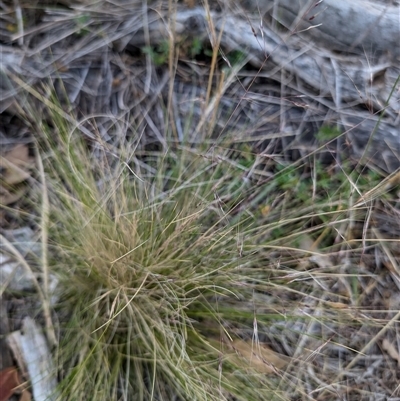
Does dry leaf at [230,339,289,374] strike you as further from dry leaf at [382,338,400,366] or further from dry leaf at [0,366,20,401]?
dry leaf at [0,366,20,401]

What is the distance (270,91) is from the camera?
1.36 metres

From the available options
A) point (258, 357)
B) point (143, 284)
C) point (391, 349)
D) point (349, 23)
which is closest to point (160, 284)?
point (143, 284)

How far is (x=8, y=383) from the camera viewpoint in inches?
40.4

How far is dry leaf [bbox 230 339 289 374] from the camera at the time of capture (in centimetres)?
104

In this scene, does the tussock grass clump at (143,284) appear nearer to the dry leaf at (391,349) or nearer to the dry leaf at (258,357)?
the dry leaf at (258,357)

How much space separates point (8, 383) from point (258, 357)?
0.51m

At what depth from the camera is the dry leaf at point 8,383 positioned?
1.02 metres

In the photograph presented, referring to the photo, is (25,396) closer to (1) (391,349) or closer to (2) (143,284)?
(2) (143,284)

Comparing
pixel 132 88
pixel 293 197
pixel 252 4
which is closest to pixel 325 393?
pixel 293 197

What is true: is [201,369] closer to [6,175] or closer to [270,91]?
[6,175]

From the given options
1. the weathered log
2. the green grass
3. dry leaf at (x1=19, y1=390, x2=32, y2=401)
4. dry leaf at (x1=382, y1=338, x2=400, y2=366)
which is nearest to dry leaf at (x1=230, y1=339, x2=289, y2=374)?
the green grass

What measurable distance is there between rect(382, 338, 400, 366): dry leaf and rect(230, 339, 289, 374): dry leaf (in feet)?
0.82

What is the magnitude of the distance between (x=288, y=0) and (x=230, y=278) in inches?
30.1

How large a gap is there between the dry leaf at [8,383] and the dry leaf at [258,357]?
17.5 inches
